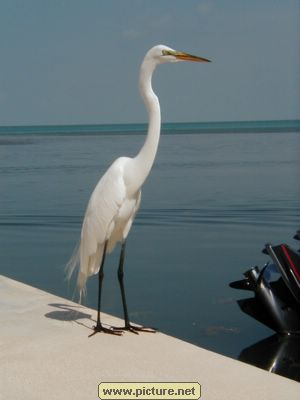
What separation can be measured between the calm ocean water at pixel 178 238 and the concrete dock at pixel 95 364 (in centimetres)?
109

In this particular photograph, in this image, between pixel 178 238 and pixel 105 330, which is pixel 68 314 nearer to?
pixel 105 330

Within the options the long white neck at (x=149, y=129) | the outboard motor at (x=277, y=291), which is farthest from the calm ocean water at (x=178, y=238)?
the long white neck at (x=149, y=129)

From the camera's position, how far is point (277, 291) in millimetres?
4789

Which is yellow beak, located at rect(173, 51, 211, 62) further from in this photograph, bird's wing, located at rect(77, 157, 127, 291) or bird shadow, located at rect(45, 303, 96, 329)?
bird shadow, located at rect(45, 303, 96, 329)

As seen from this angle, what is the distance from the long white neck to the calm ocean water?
1486 millimetres

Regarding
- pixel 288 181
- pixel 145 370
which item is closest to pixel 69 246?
pixel 145 370

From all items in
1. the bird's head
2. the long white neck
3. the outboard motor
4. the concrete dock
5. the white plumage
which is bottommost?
the concrete dock

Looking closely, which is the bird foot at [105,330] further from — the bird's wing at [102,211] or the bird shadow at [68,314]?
the bird's wing at [102,211]

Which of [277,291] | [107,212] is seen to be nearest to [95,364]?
[107,212]

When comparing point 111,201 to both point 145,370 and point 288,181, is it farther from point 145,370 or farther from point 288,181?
point 288,181

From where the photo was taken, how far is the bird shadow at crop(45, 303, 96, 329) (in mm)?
4383

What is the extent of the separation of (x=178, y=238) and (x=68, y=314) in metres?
4.77

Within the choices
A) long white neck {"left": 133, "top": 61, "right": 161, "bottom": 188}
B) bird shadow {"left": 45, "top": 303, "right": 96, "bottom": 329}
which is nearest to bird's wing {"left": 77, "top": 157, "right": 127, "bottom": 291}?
long white neck {"left": 133, "top": 61, "right": 161, "bottom": 188}

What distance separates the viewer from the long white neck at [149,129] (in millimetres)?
4004
